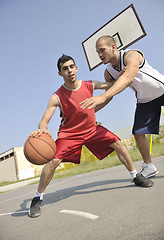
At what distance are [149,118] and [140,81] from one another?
2.10 feet

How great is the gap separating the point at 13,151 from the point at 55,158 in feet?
95.9

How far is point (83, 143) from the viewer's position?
3.52 m

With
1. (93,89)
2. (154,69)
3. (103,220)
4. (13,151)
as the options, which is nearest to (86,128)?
(93,89)

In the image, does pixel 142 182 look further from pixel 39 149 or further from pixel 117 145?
pixel 39 149

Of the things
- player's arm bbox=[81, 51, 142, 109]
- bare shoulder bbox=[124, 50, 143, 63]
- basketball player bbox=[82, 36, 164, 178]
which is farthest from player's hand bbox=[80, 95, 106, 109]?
bare shoulder bbox=[124, 50, 143, 63]

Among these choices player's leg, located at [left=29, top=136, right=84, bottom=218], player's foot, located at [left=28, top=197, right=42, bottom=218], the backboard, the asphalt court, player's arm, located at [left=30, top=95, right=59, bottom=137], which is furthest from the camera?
the backboard

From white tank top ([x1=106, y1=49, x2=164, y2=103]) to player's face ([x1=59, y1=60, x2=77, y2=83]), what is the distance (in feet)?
2.05

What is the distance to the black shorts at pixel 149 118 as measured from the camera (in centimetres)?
348

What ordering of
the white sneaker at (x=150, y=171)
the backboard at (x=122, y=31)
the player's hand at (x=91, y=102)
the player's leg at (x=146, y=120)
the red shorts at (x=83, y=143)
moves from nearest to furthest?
1. the player's hand at (x=91, y=102)
2. the red shorts at (x=83, y=143)
3. the player's leg at (x=146, y=120)
4. the white sneaker at (x=150, y=171)
5. the backboard at (x=122, y=31)

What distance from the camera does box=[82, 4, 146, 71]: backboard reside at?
22.0 ft

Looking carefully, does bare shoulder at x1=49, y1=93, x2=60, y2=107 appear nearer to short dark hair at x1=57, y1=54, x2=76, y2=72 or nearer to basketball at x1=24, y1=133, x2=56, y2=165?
short dark hair at x1=57, y1=54, x2=76, y2=72

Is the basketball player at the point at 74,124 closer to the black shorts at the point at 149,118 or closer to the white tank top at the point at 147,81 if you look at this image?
the black shorts at the point at 149,118

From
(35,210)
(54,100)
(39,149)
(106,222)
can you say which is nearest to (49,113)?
(54,100)

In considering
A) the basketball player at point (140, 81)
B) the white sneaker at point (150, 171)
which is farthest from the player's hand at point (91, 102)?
the white sneaker at point (150, 171)
